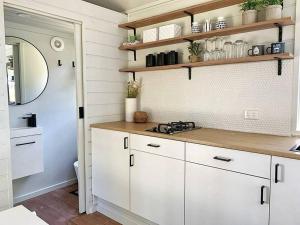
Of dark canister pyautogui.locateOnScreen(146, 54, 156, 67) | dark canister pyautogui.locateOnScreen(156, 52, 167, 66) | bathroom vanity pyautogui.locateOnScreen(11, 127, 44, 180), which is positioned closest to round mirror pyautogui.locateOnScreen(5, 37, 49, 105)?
bathroom vanity pyautogui.locateOnScreen(11, 127, 44, 180)

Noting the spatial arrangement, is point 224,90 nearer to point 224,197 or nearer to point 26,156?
point 224,197

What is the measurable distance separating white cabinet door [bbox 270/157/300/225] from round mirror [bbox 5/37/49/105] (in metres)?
2.84

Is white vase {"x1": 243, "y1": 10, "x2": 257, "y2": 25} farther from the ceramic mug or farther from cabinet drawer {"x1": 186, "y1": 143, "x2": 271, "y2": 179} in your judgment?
cabinet drawer {"x1": 186, "y1": 143, "x2": 271, "y2": 179}

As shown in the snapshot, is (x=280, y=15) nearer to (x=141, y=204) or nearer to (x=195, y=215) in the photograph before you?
(x=195, y=215)

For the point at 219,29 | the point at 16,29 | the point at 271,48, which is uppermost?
the point at 16,29

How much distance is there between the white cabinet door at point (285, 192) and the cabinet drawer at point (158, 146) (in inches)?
26.2

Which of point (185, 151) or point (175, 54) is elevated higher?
point (175, 54)

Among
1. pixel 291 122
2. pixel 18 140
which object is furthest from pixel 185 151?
pixel 18 140

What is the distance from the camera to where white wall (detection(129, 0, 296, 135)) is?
1.96 metres

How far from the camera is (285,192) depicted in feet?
4.61

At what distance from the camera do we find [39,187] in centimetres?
321

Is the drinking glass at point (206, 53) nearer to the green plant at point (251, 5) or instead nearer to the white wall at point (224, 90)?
the white wall at point (224, 90)

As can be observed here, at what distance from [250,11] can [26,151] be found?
2.77m

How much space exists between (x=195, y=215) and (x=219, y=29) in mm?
1524
